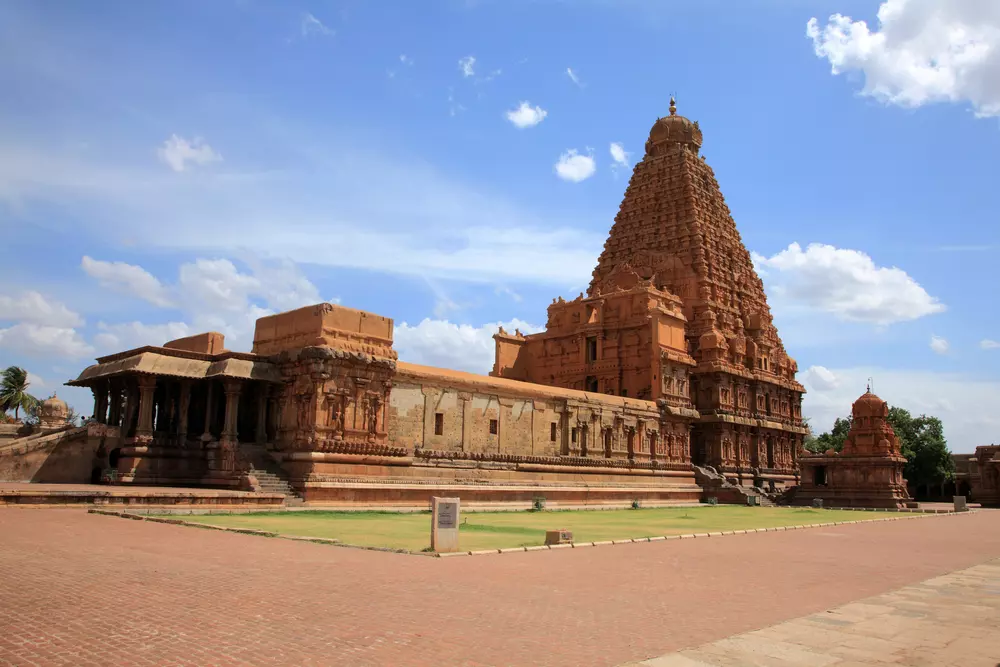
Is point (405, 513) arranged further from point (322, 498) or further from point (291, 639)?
point (291, 639)

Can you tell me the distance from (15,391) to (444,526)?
60578 mm

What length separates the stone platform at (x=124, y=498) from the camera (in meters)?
20.0

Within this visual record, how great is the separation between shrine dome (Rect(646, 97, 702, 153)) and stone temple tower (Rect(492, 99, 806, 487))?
9cm

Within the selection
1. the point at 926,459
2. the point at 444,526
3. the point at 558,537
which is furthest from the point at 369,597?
the point at 926,459

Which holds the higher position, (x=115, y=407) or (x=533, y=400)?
(x=533, y=400)

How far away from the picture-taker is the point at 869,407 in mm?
51188

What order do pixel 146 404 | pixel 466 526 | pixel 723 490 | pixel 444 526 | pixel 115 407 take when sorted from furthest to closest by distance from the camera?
pixel 723 490
pixel 115 407
pixel 146 404
pixel 466 526
pixel 444 526

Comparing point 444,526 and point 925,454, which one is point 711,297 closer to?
point 925,454

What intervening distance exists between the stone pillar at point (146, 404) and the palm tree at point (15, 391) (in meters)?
41.9

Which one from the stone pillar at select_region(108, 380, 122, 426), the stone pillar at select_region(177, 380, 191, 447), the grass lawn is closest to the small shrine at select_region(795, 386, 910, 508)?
the grass lawn

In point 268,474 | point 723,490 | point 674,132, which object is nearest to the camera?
point 268,474

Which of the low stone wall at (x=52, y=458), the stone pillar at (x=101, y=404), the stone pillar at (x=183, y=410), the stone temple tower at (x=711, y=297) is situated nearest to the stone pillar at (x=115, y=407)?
the stone pillar at (x=101, y=404)

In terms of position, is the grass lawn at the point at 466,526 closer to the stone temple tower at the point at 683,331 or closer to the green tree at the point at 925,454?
the stone temple tower at the point at 683,331

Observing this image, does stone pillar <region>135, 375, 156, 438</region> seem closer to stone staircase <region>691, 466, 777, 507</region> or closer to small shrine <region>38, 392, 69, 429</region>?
small shrine <region>38, 392, 69, 429</region>
